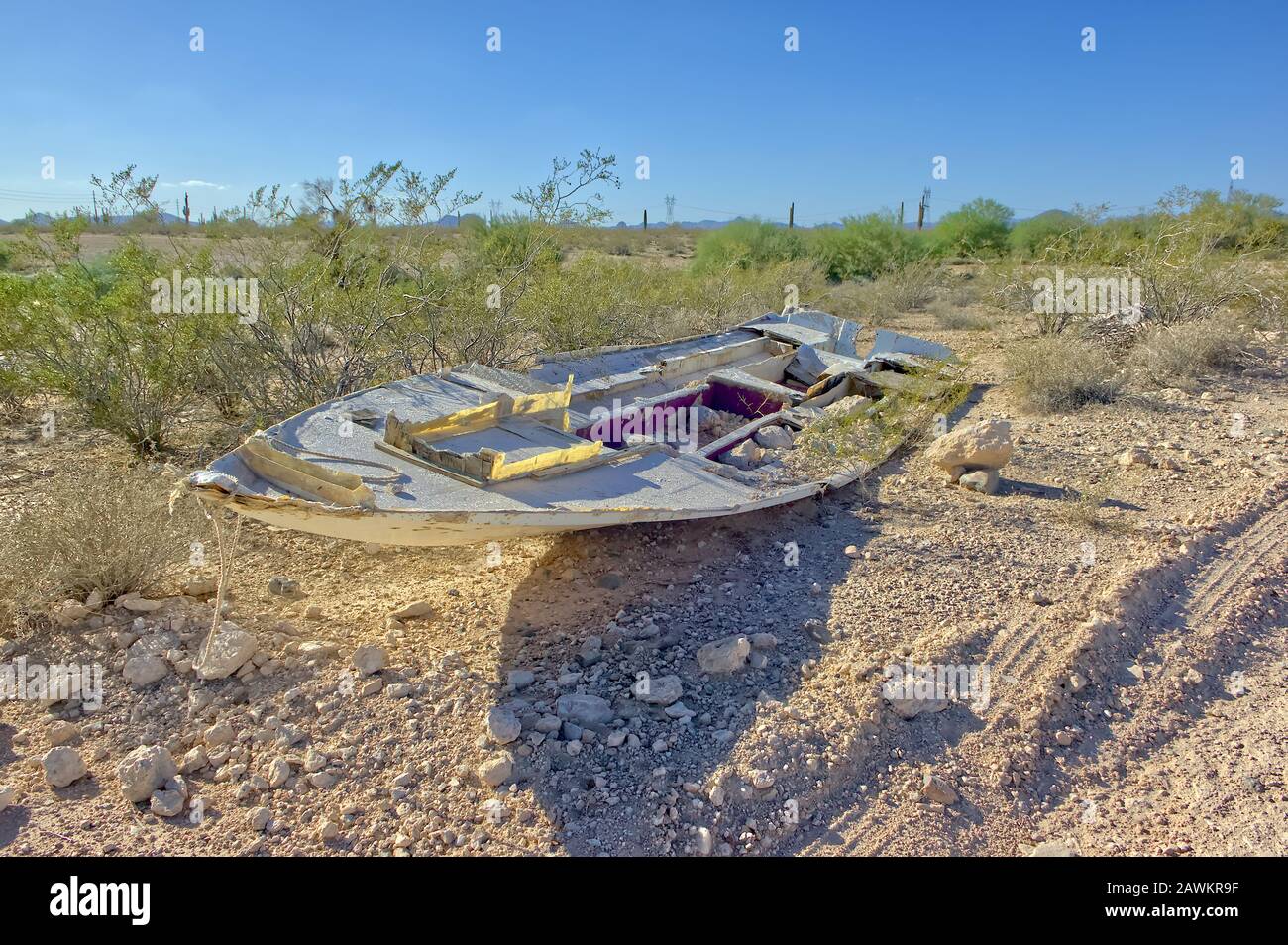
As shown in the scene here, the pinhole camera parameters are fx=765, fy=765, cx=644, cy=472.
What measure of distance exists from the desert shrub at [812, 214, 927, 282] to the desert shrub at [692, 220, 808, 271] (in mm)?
781

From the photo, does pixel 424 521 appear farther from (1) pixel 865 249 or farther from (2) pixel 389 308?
(1) pixel 865 249

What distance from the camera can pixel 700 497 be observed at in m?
4.40

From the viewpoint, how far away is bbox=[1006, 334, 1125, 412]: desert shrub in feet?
26.7

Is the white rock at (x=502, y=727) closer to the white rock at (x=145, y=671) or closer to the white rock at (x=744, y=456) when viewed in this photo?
the white rock at (x=145, y=671)

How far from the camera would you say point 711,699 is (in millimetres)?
3434

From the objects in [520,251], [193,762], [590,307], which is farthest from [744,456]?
[193,762]

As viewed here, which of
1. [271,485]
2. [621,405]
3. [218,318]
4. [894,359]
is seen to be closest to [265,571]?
[271,485]

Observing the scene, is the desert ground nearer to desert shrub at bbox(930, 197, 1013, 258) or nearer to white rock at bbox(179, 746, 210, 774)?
white rock at bbox(179, 746, 210, 774)

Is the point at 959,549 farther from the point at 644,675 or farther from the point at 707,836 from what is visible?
the point at 707,836

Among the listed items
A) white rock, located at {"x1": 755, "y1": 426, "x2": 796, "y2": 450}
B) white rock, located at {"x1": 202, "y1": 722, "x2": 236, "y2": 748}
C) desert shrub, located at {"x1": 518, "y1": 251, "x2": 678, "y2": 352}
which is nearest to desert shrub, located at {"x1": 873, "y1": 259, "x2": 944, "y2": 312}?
desert shrub, located at {"x1": 518, "y1": 251, "x2": 678, "y2": 352}

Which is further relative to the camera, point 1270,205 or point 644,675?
point 1270,205

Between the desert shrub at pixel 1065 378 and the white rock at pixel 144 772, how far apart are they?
825cm
